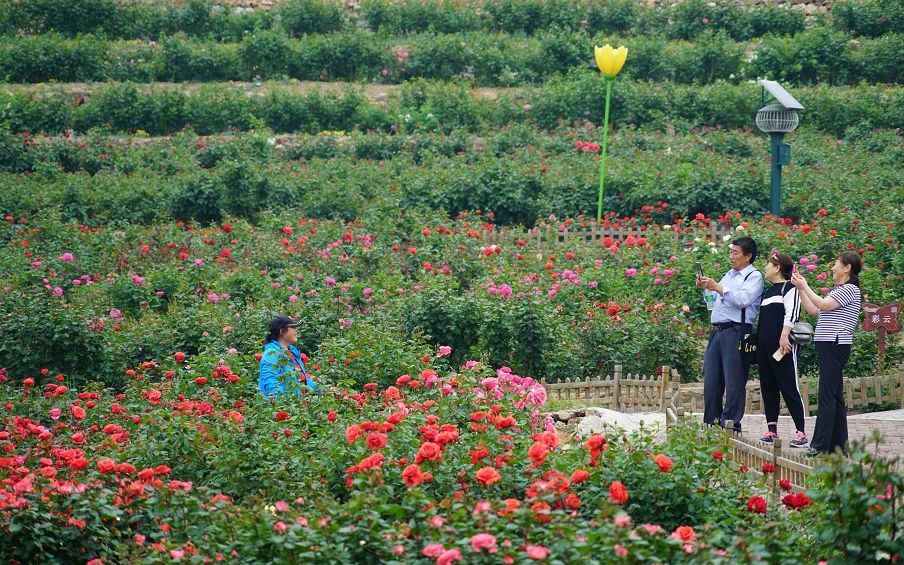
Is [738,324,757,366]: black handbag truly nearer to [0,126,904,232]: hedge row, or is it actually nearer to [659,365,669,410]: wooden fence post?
[659,365,669,410]: wooden fence post

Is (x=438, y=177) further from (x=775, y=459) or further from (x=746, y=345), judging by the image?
(x=775, y=459)

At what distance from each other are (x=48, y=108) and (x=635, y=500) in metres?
17.6

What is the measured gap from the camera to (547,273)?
10656mm

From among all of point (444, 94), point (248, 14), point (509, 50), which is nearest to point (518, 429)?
point (444, 94)

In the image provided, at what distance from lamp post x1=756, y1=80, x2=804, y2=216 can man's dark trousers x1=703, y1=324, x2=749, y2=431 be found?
6.73 metres

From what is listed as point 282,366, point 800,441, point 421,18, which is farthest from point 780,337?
point 421,18

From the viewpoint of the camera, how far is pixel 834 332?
652 centimetres

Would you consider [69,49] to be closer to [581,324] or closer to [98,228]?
[98,228]

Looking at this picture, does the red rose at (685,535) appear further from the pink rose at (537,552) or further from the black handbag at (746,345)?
the black handbag at (746,345)

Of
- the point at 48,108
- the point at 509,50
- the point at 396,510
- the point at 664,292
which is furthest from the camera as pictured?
the point at 509,50

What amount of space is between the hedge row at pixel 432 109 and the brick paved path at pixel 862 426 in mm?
12213

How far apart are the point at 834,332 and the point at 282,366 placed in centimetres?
326

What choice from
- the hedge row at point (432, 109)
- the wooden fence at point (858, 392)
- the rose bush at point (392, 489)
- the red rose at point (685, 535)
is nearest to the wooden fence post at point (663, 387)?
the wooden fence at point (858, 392)

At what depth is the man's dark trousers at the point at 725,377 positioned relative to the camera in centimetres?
686
